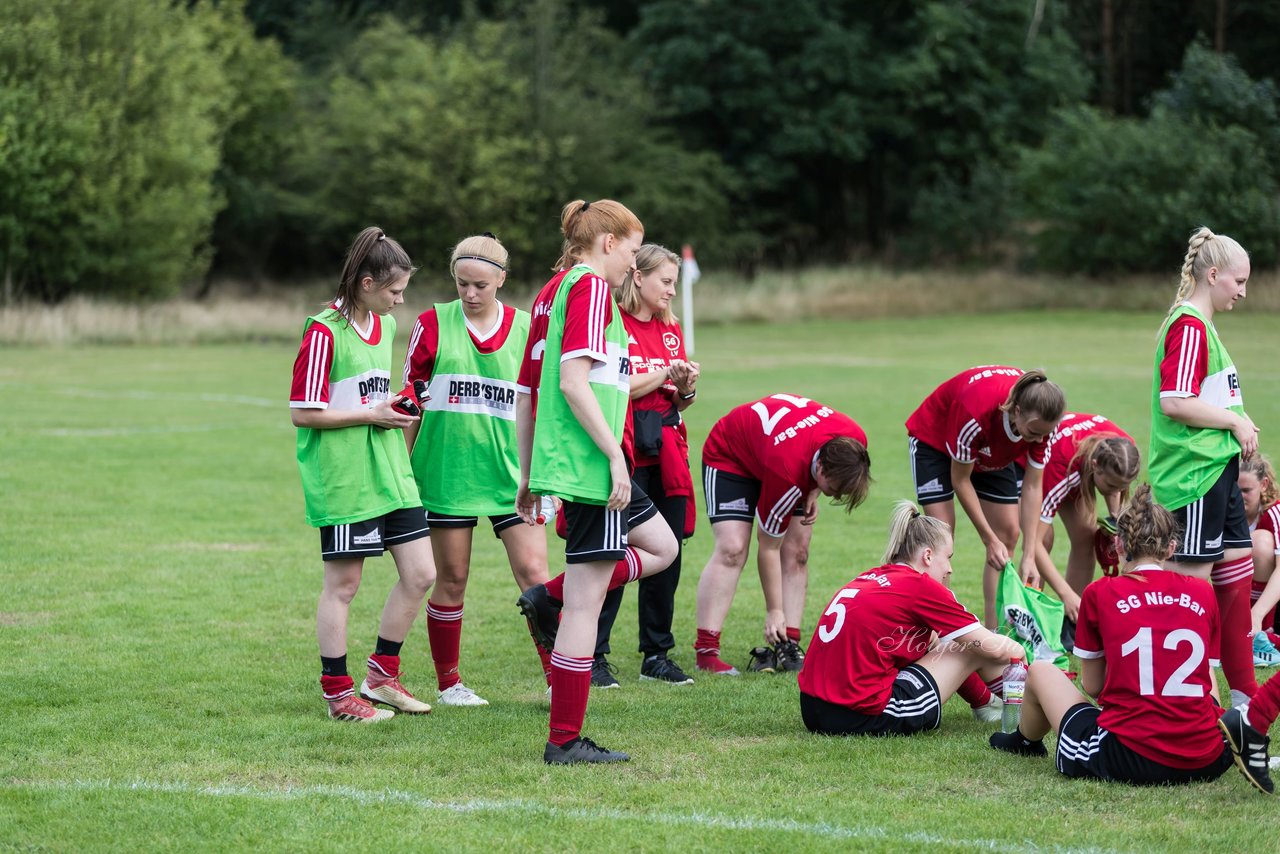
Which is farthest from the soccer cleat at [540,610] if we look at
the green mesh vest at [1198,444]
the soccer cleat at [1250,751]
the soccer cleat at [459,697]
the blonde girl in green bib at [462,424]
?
the soccer cleat at [1250,751]

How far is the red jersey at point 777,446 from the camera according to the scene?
655 centimetres

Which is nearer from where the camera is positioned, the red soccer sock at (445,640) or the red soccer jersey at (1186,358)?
the red soccer jersey at (1186,358)

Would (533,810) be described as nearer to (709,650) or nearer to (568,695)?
(568,695)

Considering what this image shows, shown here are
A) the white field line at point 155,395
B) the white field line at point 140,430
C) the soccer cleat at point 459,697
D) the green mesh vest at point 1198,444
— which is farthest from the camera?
the white field line at point 155,395

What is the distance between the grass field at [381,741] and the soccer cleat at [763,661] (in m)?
0.24

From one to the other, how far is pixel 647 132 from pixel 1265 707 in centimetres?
4506

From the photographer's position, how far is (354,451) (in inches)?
225

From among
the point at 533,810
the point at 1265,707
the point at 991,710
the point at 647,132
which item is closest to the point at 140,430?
the point at 991,710

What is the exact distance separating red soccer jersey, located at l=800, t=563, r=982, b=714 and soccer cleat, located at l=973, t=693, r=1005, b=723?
474mm

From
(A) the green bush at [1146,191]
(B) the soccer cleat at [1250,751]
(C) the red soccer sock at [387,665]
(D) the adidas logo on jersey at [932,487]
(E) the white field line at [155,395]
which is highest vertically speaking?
(A) the green bush at [1146,191]

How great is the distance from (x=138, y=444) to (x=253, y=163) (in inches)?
1440

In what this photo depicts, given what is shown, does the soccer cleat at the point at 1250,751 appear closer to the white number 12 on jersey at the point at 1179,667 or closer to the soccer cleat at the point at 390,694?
the white number 12 on jersey at the point at 1179,667

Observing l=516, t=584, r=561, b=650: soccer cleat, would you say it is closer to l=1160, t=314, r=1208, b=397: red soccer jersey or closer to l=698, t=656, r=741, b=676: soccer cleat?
l=698, t=656, r=741, b=676: soccer cleat

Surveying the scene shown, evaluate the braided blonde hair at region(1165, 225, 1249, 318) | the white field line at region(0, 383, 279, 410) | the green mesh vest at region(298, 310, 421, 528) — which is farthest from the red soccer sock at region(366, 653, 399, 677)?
the white field line at region(0, 383, 279, 410)
